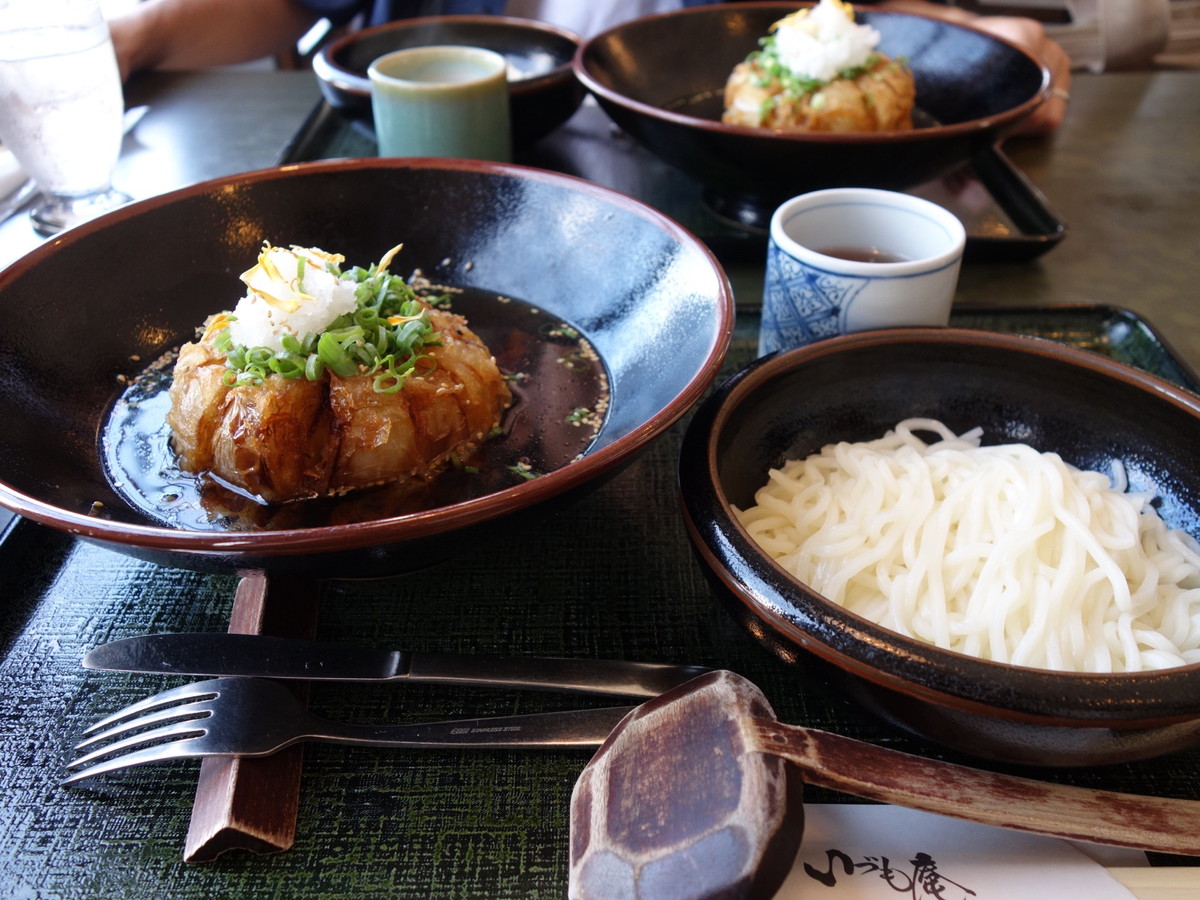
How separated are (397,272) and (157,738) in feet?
4.26

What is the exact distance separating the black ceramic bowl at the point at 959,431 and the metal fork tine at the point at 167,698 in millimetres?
736

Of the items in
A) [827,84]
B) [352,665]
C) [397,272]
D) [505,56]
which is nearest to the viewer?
[352,665]

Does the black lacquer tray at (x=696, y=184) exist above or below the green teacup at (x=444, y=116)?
below

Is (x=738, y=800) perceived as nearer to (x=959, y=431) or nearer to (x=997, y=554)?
(x=997, y=554)

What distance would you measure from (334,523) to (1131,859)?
1.26 meters

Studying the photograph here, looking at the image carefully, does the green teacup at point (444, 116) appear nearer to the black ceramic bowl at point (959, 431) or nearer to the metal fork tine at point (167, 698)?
the black ceramic bowl at point (959, 431)

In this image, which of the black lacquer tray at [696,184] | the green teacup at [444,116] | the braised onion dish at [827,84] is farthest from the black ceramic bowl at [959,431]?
the green teacup at [444,116]

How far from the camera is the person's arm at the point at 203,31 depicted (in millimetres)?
3576

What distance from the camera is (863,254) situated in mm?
2035

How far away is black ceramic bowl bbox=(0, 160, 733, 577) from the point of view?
1167mm

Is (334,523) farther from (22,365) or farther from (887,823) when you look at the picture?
(887,823)

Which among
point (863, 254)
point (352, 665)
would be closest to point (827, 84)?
point (863, 254)

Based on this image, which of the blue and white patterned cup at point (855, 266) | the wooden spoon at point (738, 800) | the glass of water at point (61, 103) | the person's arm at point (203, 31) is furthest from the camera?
the person's arm at point (203, 31)

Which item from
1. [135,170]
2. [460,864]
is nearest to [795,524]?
[460,864]
